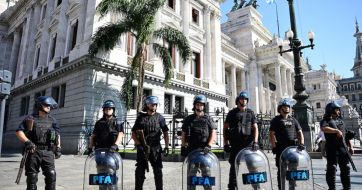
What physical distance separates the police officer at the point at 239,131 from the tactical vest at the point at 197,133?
1.51 ft

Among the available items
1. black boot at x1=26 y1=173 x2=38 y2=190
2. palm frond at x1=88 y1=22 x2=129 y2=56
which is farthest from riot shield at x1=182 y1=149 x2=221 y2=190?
palm frond at x1=88 y1=22 x2=129 y2=56

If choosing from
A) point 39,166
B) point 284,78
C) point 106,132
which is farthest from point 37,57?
point 284,78

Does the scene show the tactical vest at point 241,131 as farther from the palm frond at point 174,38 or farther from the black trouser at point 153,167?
the palm frond at point 174,38

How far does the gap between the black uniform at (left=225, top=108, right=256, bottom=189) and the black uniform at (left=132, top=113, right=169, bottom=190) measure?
124cm

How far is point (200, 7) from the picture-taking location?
27375 mm

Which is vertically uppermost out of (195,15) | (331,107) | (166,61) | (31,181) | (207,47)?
(195,15)

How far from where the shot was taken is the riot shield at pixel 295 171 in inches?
150

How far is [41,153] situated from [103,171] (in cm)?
137

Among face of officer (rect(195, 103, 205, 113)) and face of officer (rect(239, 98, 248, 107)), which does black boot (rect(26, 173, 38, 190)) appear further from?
face of officer (rect(239, 98, 248, 107))

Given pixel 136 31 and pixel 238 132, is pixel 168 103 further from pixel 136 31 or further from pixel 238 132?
pixel 238 132

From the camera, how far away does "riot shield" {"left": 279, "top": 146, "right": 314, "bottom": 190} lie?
3.80 meters

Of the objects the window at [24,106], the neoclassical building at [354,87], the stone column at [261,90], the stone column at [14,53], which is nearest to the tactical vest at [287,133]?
the window at [24,106]

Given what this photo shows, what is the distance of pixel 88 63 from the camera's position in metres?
16.5

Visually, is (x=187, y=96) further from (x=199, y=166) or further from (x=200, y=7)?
(x=199, y=166)
